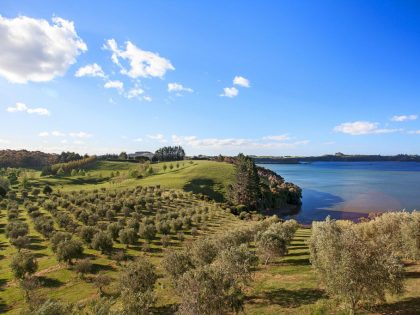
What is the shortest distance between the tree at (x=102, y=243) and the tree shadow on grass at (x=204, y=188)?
7655 centimetres

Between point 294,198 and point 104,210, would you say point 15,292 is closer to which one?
point 104,210

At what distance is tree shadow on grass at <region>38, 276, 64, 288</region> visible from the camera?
42375 mm

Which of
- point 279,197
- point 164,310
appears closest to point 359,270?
point 164,310

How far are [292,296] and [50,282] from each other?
34900 mm

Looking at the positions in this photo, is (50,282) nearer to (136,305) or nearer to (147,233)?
(147,233)

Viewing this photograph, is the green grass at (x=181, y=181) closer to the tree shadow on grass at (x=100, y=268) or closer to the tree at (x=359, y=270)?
the tree shadow on grass at (x=100, y=268)

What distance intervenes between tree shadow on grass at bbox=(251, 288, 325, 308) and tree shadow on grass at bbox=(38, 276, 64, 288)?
29.4m

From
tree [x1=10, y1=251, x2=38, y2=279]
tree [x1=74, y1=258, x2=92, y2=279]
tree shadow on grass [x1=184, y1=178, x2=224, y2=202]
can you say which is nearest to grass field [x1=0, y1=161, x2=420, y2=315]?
tree [x1=74, y1=258, x2=92, y2=279]

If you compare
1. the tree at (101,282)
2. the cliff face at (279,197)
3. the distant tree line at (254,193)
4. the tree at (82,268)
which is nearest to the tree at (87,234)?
the tree at (82,268)

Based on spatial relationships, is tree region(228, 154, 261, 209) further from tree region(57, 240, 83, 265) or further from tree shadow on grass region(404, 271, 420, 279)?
tree shadow on grass region(404, 271, 420, 279)

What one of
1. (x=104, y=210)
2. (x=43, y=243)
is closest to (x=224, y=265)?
(x=43, y=243)

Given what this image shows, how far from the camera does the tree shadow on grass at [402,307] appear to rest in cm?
2566

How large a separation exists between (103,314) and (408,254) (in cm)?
3705

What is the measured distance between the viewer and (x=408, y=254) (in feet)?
123
